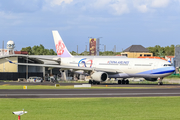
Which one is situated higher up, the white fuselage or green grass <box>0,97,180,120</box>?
the white fuselage

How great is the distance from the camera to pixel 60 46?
6475cm

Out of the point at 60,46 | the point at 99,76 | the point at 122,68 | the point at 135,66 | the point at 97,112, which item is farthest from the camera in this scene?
the point at 60,46

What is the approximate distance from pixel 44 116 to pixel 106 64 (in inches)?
1467

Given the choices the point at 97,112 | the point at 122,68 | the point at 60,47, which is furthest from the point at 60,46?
the point at 97,112

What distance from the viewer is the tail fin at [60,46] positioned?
6394cm

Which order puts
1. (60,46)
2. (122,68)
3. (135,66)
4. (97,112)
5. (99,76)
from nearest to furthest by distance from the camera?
(97,112), (99,76), (135,66), (122,68), (60,46)

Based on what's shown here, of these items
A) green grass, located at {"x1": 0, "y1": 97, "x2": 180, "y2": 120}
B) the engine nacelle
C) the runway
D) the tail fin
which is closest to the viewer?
green grass, located at {"x1": 0, "y1": 97, "x2": 180, "y2": 120}

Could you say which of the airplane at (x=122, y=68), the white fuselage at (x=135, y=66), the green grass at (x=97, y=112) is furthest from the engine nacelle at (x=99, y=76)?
the green grass at (x=97, y=112)

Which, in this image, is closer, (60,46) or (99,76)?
(99,76)

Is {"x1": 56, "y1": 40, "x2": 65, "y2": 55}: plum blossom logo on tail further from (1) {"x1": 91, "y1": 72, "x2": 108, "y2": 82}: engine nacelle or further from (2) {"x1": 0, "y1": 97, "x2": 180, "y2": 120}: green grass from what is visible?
(2) {"x1": 0, "y1": 97, "x2": 180, "y2": 120}: green grass

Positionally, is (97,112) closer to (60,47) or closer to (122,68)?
(122,68)

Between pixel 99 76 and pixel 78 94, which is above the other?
pixel 99 76

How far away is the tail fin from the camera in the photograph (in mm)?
63938

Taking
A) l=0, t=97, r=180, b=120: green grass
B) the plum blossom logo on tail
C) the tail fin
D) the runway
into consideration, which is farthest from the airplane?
l=0, t=97, r=180, b=120: green grass
